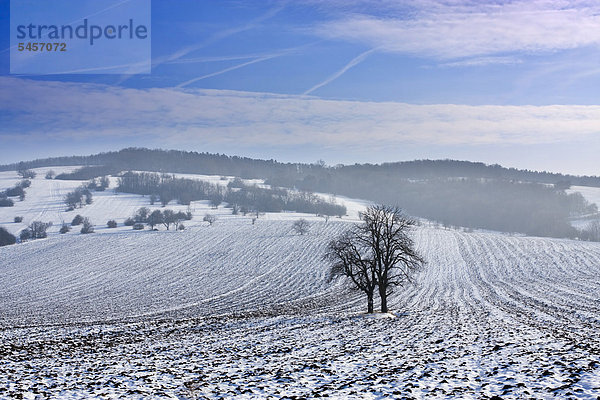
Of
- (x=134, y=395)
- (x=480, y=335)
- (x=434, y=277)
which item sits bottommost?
(x=434, y=277)

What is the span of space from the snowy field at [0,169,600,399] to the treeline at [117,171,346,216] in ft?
263

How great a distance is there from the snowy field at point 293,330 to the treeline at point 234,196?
263 feet

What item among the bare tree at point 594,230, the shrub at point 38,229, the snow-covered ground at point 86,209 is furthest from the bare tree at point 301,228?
the bare tree at point 594,230

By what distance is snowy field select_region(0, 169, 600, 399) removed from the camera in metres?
12.8

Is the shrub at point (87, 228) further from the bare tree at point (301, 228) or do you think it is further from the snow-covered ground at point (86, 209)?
the bare tree at point (301, 228)

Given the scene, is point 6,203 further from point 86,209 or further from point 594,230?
point 594,230

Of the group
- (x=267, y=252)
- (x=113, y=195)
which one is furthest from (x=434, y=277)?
(x=113, y=195)

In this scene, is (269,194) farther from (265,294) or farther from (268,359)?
(268,359)

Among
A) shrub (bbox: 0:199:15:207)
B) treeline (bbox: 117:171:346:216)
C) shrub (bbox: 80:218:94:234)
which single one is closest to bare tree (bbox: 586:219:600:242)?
treeline (bbox: 117:171:346:216)

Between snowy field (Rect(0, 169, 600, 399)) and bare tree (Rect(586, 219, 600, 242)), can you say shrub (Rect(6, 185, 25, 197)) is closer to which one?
snowy field (Rect(0, 169, 600, 399))

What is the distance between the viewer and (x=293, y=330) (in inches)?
1017

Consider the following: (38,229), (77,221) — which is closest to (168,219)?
(77,221)

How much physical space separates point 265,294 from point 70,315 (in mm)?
21513

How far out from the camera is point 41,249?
96938 mm
